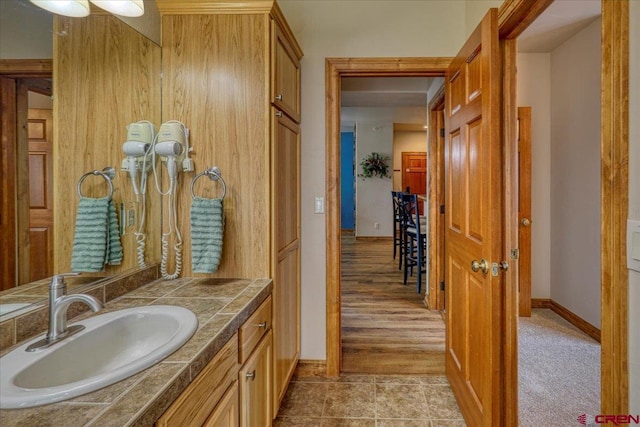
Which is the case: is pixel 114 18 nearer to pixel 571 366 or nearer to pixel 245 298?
pixel 245 298

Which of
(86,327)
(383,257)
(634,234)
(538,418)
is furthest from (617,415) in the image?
(383,257)

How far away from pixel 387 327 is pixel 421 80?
2784 millimetres

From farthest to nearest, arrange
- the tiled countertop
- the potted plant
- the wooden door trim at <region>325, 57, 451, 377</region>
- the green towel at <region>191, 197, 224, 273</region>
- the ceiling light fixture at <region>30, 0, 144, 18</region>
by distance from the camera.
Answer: the potted plant → the wooden door trim at <region>325, 57, 451, 377</region> → the green towel at <region>191, 197, 224, 273</region> → the ceiling light fixture at <region>30, 0, 144, 18</region> → the tiled countertop

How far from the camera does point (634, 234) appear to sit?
78cm

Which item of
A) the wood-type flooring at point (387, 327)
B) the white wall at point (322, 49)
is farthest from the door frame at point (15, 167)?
the wood-type flooring at point (387, 327)

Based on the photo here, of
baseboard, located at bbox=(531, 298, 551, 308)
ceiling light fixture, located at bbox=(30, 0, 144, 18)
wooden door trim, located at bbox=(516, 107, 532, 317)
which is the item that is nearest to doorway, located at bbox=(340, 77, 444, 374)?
wooden door trim, located at bbox=(516, 107, 532, 317)

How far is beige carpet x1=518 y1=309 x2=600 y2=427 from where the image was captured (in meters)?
1.88

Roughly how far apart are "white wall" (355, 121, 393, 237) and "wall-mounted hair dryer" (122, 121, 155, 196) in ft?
20.7

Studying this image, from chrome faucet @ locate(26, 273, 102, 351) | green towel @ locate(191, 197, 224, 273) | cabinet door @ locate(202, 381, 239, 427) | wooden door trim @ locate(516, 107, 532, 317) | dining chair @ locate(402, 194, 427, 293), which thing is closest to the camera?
chrome faucet @ locate(26, 273, 102, 351)

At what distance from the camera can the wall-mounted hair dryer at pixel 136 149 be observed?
59.7 inches

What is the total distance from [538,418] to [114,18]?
114 inches

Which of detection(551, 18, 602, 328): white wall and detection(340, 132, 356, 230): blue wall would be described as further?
detection(340, 132, 356, 230): blue wall

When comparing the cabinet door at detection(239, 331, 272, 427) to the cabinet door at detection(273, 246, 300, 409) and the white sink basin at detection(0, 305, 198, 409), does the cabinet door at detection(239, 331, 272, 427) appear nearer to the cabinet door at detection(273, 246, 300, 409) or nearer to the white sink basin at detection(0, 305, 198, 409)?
the cabinet door at detection(273, 246, 300, 409)

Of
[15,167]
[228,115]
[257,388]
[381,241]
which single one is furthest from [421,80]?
[381,241]
